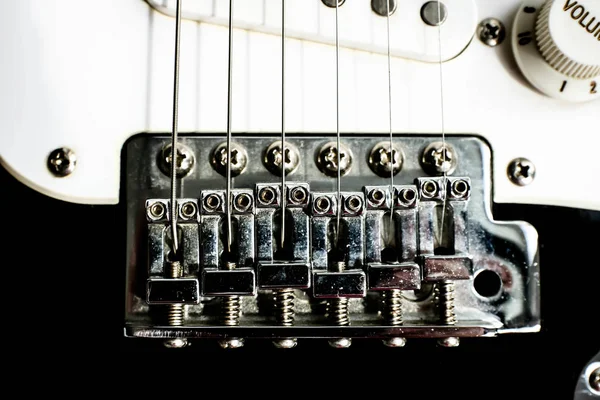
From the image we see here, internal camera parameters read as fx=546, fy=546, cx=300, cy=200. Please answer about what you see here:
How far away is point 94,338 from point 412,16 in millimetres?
421

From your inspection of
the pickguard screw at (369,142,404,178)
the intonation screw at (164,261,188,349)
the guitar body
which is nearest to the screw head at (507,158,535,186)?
the guitar body

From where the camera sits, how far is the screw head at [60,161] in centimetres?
50

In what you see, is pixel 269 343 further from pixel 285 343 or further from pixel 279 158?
pixel 279 158

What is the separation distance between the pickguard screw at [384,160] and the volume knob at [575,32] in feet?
0.55

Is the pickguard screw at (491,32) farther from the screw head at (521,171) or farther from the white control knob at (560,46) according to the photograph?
the screw head at (521,171)

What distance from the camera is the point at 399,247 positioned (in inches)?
18.7

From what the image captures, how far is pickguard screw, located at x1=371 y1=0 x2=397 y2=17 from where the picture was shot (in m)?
0.50

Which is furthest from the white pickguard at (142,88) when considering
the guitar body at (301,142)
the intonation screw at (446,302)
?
the intonation screw at (446,302)

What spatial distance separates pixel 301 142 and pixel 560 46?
0.24m

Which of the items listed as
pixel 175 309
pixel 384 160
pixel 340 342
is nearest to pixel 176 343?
pixel 175 309

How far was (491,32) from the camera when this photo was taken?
1.71 ft

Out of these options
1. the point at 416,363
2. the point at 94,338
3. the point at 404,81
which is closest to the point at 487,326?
the point at 416,363

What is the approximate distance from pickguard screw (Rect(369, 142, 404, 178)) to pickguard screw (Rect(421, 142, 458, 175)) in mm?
23

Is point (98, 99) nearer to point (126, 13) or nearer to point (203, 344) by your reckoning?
point (126, 13)
